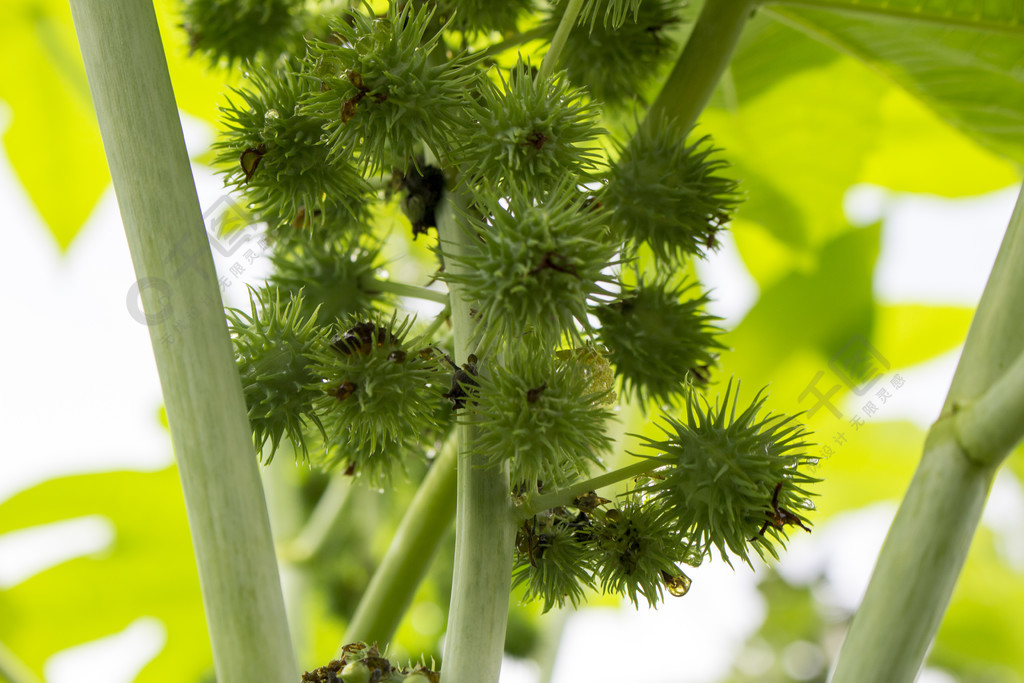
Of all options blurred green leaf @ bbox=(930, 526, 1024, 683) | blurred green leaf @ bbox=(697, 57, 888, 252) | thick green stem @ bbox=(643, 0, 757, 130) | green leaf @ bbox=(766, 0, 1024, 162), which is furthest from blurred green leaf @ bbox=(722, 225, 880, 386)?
blurred green leaf @ bbox=(930, 526, 1024, 683)

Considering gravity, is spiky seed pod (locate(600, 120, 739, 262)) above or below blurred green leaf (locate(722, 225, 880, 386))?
below

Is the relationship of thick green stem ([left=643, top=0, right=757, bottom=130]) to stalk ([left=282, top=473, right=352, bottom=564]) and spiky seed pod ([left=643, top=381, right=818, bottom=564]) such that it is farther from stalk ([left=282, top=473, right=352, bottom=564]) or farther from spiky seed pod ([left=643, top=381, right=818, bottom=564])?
stalk ([left=282, top=473, right=352, bottom=564])

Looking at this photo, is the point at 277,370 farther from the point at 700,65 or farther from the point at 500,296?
the point at 700,65

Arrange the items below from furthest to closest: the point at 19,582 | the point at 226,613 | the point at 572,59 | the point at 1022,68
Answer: the point at 19,582
the point at 1022,68
the point at 572,59
the point at 226,613

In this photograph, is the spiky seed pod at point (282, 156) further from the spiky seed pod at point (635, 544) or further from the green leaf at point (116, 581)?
the green leaf at point (116, 581)

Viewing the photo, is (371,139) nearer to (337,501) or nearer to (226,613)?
(226,613)

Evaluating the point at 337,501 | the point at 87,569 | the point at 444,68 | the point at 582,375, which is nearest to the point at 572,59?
the point at 444,68
